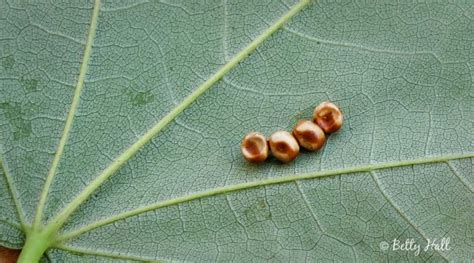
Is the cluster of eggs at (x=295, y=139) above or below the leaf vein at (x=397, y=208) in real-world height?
above

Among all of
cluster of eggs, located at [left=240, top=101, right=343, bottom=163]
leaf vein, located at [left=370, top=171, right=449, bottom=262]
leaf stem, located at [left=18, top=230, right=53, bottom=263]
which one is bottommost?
leaf stem, located at [left=18, top=230, right=53, bottom=263]

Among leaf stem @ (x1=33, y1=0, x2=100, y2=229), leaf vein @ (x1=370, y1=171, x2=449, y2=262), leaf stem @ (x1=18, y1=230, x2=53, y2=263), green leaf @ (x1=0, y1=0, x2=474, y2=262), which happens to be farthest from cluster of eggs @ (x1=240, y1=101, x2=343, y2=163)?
leaf stem @ (x1=18, y1=230, x2=53, y2=263)

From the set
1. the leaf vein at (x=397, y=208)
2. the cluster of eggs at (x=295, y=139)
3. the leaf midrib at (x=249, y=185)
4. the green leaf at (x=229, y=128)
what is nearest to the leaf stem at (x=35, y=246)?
the green leaf at (x=229, y=128)

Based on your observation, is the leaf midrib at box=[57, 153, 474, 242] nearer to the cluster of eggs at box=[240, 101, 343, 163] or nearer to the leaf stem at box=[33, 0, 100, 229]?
the cluster of eggs at box=[240, 101, 343, 163]

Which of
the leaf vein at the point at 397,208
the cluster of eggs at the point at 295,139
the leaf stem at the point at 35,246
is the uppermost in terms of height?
the cluster of eggs at the point at 295,139

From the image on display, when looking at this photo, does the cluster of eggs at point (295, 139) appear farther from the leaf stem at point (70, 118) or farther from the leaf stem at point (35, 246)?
the leaf stem at point (35, 246)

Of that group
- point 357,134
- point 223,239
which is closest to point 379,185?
point 357,134
